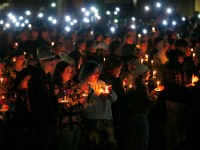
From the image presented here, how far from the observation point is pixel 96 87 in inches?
308

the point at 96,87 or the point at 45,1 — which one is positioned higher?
the point at 45,1

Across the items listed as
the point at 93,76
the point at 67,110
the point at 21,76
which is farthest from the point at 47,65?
the point at 67,110

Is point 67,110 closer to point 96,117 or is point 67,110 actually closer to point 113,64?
point 96,117

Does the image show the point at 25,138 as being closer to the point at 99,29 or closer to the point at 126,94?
the point at 126,94

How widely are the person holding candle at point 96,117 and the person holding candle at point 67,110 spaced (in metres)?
0.15

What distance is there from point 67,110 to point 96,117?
0.47 m

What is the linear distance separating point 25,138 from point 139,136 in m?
1.87

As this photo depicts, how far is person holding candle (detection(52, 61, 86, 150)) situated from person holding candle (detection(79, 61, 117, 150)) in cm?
15

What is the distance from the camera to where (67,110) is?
752 centimetres

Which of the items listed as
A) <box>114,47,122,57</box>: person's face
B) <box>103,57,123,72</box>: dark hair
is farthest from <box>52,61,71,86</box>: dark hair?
<box>114,47,122,57</box>: person's face

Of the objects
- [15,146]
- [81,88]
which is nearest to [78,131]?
[81,88]

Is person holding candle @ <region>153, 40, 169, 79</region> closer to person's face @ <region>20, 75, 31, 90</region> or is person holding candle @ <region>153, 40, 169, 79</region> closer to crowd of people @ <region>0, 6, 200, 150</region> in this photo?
crowd of people @ <region>0, 6, 200, 150</region>

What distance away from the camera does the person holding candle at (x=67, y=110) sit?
752 cm

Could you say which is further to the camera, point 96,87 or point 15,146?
point 15,146
